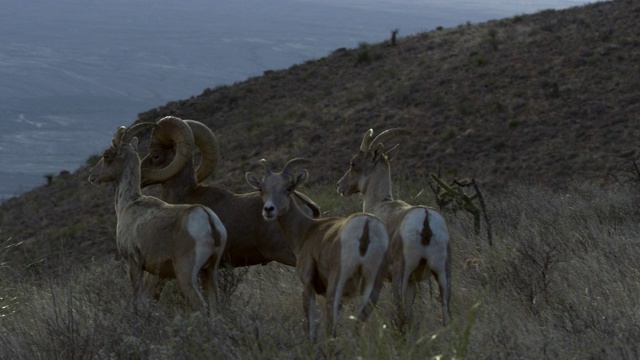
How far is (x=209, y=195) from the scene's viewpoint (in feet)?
37.2

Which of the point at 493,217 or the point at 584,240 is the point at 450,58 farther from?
the point at 584,240

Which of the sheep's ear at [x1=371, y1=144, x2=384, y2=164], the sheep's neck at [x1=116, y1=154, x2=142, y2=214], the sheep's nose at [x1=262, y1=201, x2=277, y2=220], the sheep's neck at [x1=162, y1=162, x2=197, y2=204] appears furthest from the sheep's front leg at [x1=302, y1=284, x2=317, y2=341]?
the sheep's neck at [x1=162, y1=162, x2=197, y2=204]

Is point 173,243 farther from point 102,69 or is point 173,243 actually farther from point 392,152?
point 102,69

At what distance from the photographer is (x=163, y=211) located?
9422 millimetres

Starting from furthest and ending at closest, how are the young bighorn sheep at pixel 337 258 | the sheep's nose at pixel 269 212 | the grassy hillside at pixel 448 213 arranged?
the sheep's nose at pixel 269 212, the young bighorn sheep at pixel 337 258, the grassy hillside at pixel 448 213

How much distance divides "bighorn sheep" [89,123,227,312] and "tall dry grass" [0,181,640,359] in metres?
0.24

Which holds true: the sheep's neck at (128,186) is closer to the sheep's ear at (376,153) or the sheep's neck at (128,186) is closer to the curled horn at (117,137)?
Result: the curled horn at (117,137)

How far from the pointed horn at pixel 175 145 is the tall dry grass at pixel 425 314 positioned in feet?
3.30

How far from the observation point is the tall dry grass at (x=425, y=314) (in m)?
6.99

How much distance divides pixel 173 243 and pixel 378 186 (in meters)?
2.37

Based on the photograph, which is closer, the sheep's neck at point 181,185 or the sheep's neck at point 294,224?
the sheep's neck at point 294,224

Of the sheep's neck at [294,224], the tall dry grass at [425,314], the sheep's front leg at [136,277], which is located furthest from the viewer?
the sheep's front leg at [136,277]

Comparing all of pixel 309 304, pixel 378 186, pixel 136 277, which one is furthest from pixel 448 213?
pixel 309 304

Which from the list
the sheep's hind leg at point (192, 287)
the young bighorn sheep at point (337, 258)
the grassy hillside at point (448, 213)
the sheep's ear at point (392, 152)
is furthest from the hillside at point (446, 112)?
the sheep's hind leg at point (192, 287)
